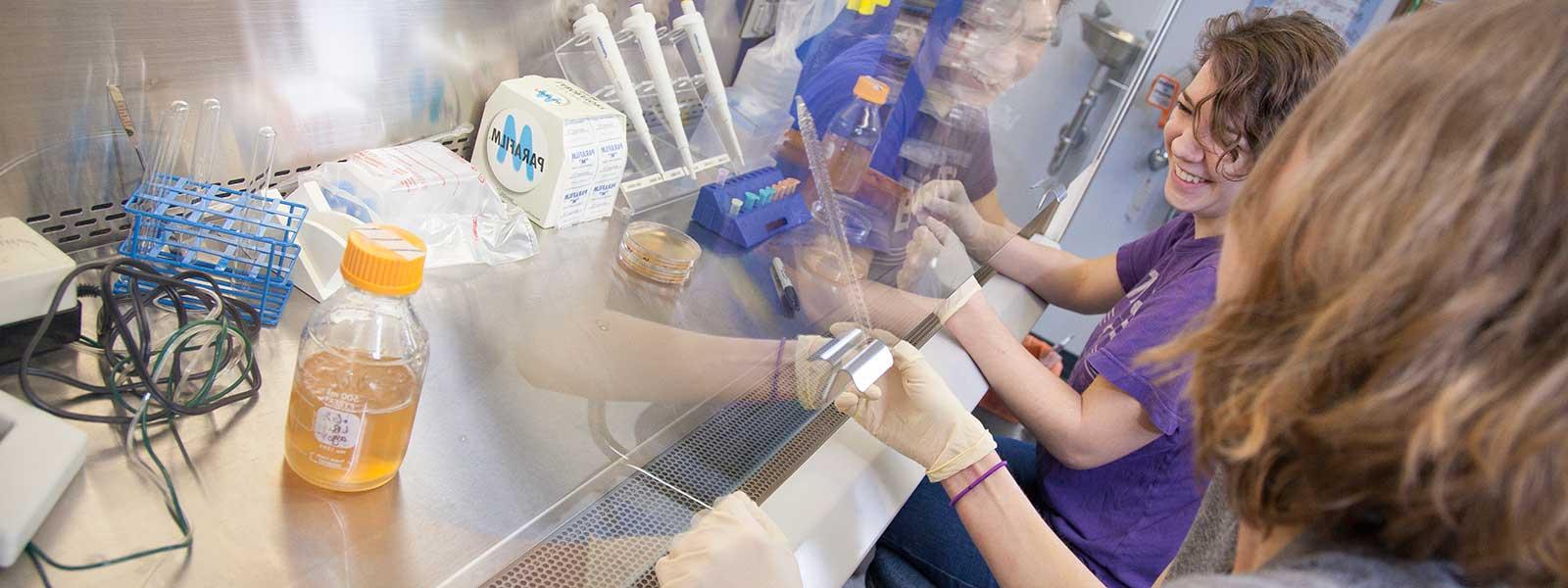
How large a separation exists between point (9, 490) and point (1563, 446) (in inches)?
41.9

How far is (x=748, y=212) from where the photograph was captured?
1510 mm

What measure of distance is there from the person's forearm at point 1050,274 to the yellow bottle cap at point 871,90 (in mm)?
624

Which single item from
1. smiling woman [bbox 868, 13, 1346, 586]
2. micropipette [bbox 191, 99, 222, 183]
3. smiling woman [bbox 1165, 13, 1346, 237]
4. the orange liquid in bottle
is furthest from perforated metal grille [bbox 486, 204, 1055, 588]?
smiling woman [bbox 1165, 13, 1346, 237]

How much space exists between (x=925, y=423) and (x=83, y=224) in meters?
1.08

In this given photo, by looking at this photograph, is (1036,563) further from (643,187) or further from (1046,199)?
(1046,199)

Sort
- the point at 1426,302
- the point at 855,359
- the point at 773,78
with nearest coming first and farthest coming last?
1. the point at 1426,302
2. the point at 855,359
3. the point at 773,78

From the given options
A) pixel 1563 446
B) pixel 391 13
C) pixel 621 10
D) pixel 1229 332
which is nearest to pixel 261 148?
pixel 391 13

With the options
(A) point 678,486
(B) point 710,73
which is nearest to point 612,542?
(A) point 678,486

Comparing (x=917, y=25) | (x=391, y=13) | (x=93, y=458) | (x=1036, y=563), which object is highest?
(x=917, y=25)

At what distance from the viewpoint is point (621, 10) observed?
1572mm

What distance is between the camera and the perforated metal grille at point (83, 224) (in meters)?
0.99

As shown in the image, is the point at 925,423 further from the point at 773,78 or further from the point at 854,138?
the point at 773,78

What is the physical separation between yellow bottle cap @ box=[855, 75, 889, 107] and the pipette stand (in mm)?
268

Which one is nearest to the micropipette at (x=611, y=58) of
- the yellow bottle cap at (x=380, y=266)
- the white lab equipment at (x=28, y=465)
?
the yellow bottle cap at (x=380, y=266)
